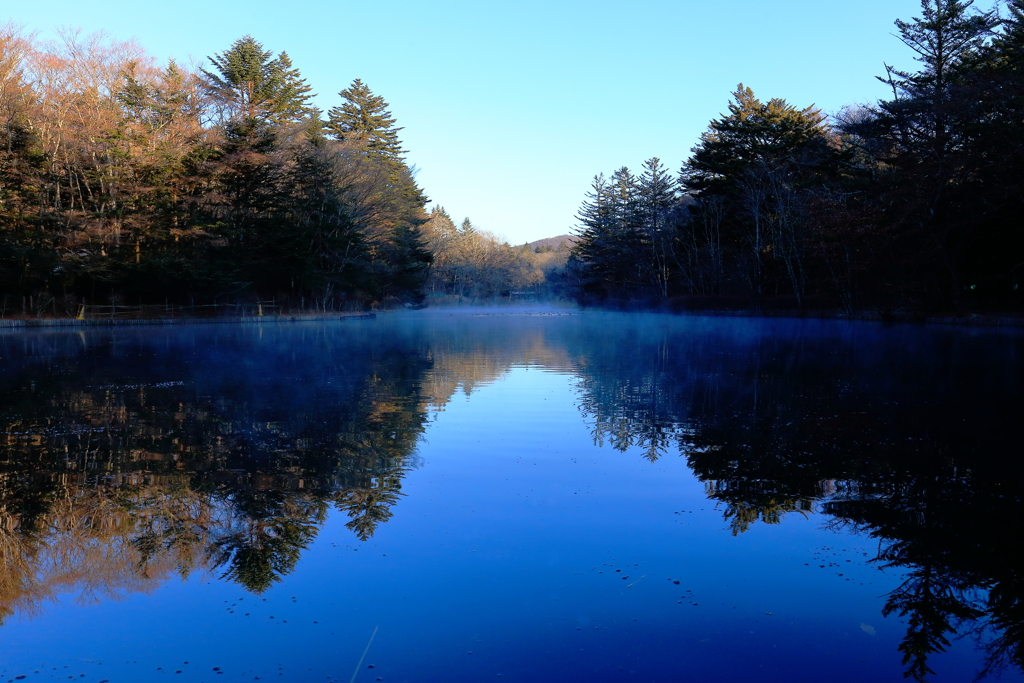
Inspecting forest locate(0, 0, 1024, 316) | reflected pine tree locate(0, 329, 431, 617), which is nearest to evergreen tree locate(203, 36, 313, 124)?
forest locate(0, 0, 1024, 316)

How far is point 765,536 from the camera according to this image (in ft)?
15.2

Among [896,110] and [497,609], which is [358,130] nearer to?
[896,110]

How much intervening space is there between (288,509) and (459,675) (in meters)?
2.55

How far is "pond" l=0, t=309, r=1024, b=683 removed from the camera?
3.20 meters

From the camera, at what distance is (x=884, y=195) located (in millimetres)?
31219

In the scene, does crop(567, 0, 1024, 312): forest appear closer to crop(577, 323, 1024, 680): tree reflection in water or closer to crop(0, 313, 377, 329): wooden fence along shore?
crop(577, 323, 1024, 680): tree reflection in water

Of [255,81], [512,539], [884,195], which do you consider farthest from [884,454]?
[255,81]

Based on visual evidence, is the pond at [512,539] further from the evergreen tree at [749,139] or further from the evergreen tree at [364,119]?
the evergreen tree at [364,119]

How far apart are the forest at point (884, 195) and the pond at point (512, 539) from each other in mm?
22135

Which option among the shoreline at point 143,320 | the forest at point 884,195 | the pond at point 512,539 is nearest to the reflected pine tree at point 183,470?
the pond at point 512,539

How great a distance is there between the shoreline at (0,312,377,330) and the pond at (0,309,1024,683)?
25537mm

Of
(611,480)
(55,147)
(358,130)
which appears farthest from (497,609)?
(358,130)

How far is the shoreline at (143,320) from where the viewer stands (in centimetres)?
3169

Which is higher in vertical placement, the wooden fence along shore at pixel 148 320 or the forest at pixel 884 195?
the forest at pixel 884 195
